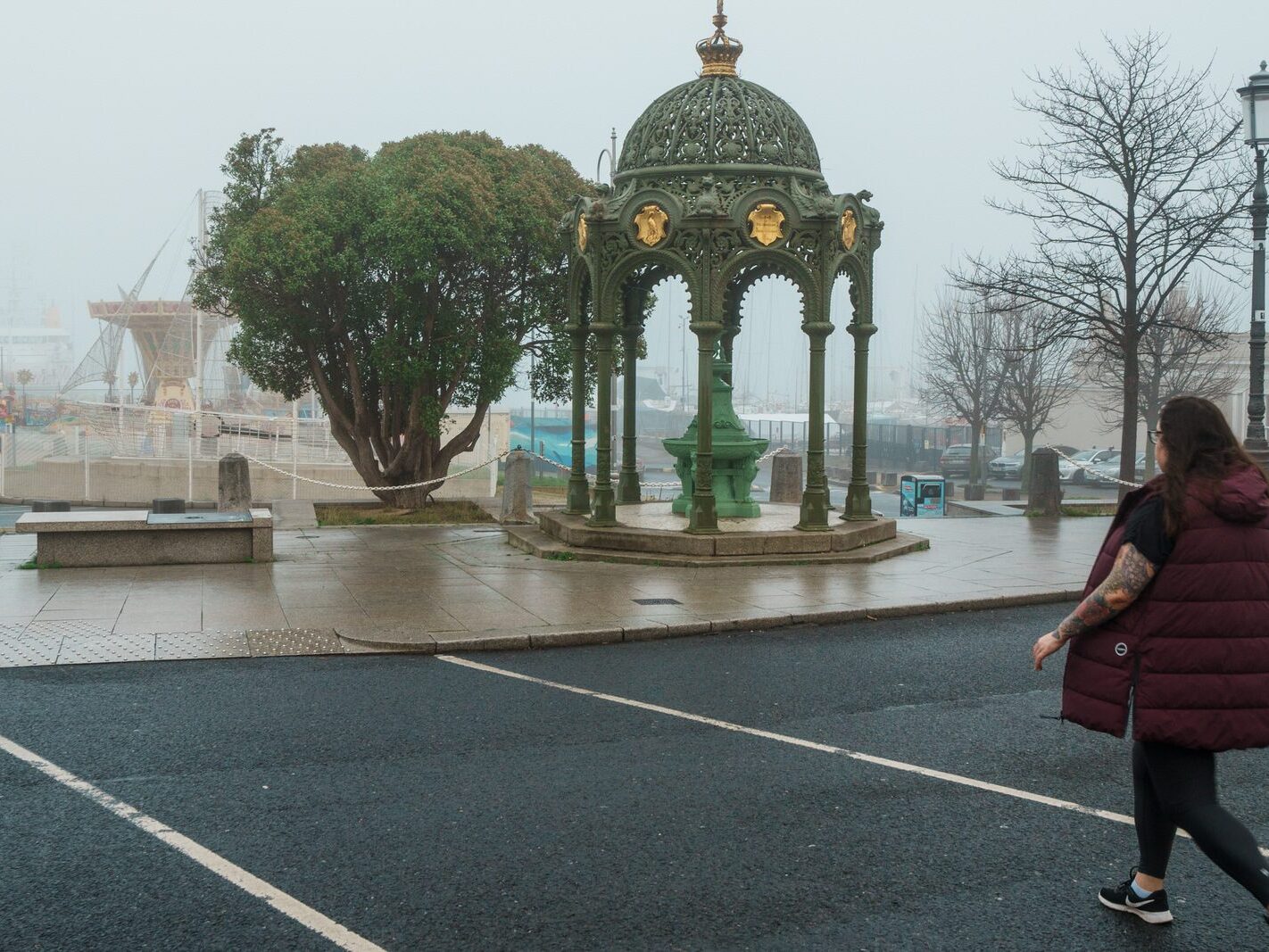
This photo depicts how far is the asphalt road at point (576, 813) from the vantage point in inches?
180

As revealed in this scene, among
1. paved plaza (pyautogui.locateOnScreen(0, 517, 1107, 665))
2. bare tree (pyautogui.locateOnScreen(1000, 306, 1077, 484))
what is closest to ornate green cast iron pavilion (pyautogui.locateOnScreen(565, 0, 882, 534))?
paved plaza (pyautogui.locateOnScreen(0, 517, 1107, 665))

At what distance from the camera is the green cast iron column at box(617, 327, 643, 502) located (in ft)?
61.2

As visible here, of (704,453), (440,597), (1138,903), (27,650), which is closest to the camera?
(1138,903)

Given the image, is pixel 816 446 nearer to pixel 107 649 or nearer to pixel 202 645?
pixel 202 645

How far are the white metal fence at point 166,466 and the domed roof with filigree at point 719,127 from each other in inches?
706

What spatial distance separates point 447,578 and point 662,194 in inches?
204

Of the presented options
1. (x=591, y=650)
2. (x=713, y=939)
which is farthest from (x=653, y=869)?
(x=591, y=650)

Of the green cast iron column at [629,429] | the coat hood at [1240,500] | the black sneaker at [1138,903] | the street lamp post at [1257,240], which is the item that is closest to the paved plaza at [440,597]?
the green cast iron column at [629,429]

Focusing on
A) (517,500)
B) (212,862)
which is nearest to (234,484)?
(517,500)

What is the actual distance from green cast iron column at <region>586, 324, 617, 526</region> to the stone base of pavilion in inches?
11.3

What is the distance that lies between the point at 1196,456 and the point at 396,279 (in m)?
20.1

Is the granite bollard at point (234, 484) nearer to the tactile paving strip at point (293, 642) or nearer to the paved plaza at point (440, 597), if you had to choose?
the paved plaza at point (440, 597)

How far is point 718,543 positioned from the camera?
1424 cm

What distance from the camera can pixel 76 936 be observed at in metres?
4.38
